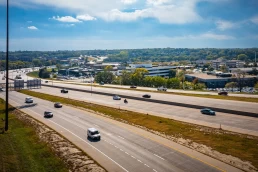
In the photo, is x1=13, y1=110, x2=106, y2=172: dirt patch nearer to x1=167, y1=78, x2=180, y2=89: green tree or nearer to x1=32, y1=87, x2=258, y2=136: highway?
x1=32, y1=87, x2=258, y2=136: highway

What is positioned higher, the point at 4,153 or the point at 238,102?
the point at 238,102

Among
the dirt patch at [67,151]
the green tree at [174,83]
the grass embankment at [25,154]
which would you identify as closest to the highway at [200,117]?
the dirt patch at [67,151]

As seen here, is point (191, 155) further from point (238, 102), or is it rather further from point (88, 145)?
point (238, 102)

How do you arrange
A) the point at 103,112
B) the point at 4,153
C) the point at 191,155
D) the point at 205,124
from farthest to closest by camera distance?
the point at 103,112 → the point at 205,124 → the point at 4,153 → the point at 191,155

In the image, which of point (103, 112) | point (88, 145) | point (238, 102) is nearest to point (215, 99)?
point (238, 102)

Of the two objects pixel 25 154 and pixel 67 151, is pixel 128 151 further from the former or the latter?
pixel 25 154

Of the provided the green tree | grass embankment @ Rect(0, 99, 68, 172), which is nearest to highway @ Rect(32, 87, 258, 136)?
grass embankment @ Rect(0, 99, 68, 172)
